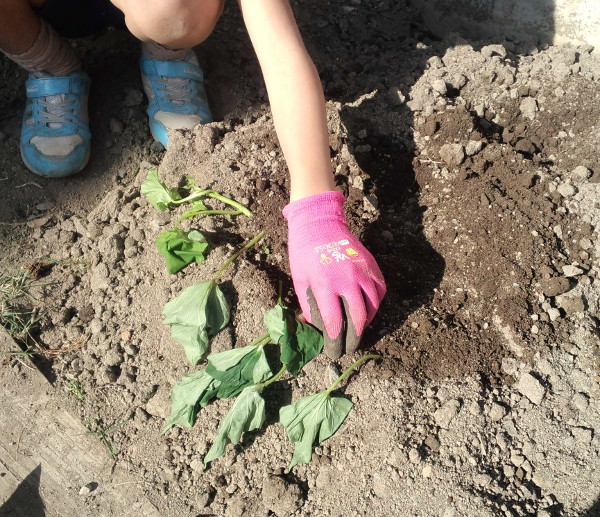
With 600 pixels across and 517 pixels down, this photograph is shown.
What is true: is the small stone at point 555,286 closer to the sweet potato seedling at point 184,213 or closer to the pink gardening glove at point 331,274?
the pink gardening glove at point 331,274

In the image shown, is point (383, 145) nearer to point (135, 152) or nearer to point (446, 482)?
point (135, 152)

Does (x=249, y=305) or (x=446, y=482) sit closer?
(x=446, y=482)

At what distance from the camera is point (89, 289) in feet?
6.08

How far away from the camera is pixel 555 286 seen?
163cm

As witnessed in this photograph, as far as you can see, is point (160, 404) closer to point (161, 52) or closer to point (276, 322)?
point (276, 322)

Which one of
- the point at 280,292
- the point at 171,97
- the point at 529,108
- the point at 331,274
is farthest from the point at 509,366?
the point at 171,97

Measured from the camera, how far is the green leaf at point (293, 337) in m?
1.48

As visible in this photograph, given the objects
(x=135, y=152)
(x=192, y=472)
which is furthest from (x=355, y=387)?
(x=135, y=152)

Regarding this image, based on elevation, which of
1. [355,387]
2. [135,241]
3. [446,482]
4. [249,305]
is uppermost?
[135,241]

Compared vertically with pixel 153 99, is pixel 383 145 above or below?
below

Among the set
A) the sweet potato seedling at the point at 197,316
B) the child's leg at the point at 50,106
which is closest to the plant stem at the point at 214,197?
the sweet potato seedling at the point at 197,316

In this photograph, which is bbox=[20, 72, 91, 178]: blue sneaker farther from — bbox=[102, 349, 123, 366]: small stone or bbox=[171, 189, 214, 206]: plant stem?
bbox=[102, 349, 123, 366]: small stone

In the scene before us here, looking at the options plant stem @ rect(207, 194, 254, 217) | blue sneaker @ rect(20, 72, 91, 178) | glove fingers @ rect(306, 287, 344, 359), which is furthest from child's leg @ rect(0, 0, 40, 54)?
glove fingers @ rect(306, 287, 344, 359)

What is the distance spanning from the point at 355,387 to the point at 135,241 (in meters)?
0.82
